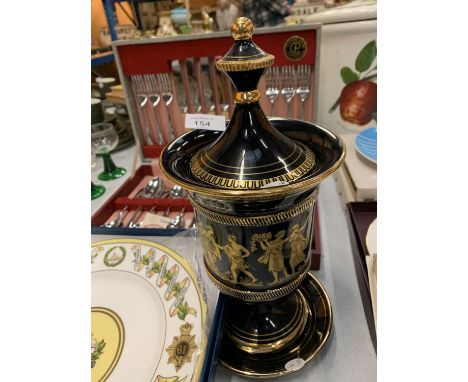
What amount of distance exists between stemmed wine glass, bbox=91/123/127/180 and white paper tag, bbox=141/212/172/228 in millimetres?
525

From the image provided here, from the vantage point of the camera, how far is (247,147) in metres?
0.60

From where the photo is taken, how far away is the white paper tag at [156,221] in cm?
111

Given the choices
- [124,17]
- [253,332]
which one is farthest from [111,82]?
[253,332]

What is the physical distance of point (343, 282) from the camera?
0.93 m

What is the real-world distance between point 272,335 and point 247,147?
437mm

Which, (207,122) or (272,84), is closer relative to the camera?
(207,122)

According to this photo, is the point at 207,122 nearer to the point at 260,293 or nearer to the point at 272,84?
the point at 260,293

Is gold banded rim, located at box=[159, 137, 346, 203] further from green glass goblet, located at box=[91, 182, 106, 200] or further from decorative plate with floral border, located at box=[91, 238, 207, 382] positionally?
green glass goblet, located at box=[91, 182, 106, 200]

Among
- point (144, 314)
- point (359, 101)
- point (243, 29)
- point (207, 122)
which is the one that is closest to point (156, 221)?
point (144, 314)

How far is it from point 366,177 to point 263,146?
0.65 metres

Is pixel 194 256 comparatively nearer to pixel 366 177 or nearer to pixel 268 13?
pixel 366 177

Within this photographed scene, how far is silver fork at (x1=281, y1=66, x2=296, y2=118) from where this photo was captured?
4.18 feet

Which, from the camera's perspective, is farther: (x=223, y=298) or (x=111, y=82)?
(x=111, y=82)

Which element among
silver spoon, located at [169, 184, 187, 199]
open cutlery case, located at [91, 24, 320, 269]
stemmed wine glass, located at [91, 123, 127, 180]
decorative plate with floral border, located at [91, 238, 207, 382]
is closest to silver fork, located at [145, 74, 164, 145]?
open cutlery case, located at [91, 24, 320, 269]
